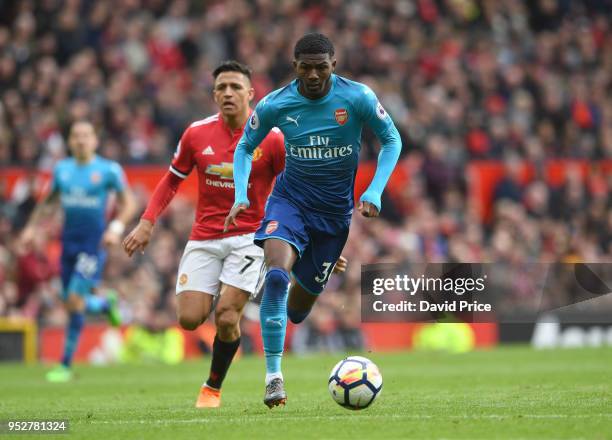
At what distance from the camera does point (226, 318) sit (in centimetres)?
913

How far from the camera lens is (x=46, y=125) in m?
20.0

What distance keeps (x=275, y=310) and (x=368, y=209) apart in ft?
3.21

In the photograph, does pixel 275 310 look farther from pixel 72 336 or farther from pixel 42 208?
pixel 42 208

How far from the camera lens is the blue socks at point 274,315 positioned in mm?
8289

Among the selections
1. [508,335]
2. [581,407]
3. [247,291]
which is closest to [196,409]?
[247,291]

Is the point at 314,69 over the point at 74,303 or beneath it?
over

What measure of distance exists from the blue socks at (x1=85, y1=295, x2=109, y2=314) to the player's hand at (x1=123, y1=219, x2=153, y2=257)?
5.34 m

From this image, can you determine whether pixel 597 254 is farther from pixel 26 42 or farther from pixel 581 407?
pixel 581 407

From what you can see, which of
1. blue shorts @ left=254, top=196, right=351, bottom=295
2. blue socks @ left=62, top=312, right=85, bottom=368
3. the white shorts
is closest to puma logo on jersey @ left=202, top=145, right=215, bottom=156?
the white shorts

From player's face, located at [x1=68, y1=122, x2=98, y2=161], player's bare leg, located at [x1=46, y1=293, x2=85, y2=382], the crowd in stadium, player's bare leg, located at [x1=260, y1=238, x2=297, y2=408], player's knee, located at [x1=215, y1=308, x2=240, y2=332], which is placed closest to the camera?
player's bare leg, located at [x1=260, y1=238, x2=297, y2=408]

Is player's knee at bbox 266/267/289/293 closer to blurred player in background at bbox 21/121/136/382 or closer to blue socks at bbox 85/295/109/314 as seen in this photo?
blurred player in background at bbox 21/121/136/382

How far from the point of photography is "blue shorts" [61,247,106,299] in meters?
13.9

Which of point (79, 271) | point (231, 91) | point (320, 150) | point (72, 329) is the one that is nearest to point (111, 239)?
point (79, 271)

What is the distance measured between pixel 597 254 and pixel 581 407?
41.1ft
